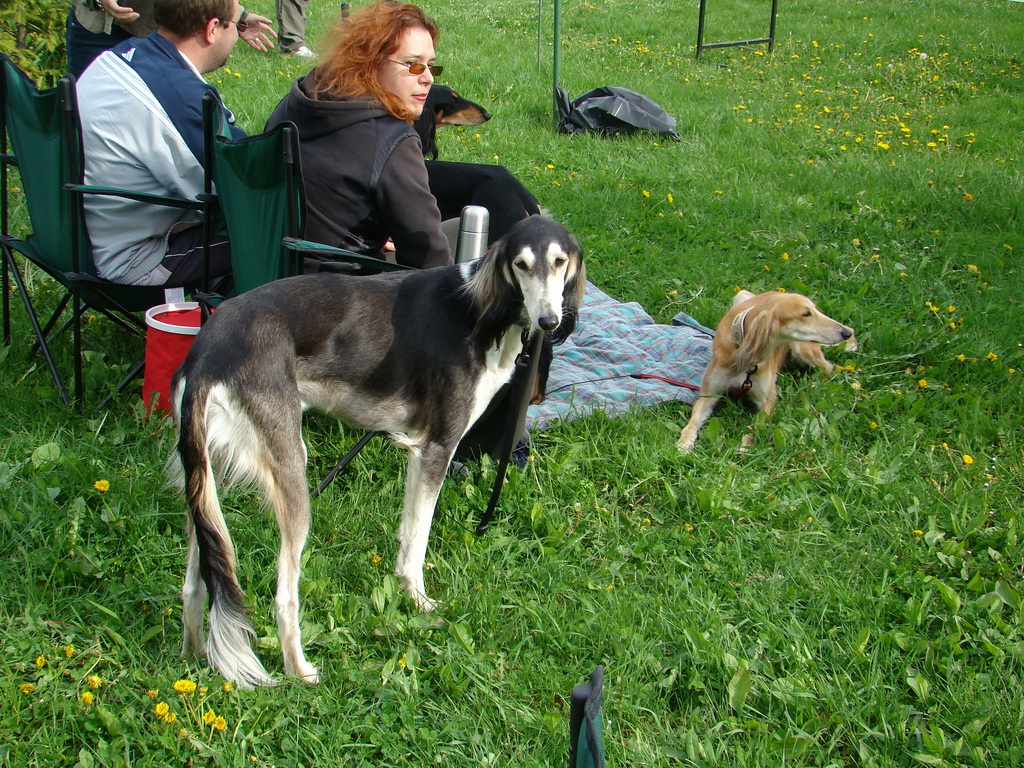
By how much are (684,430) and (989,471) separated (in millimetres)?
1173

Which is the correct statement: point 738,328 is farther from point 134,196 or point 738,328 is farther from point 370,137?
point 134,196

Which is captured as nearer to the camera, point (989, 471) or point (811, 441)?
point (989, 471)

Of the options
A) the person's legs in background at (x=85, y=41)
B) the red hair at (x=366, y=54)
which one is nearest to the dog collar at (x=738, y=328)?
the red hair at (x=366, y=54)

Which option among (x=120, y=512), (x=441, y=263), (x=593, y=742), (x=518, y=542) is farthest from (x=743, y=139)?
(x=593, y=742)

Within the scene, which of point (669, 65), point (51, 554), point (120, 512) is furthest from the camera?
point (669, 65)

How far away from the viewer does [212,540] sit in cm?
189

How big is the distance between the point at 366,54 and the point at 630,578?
2100mm

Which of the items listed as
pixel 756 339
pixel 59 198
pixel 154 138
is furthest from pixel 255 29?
pixel 756 339

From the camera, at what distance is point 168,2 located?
2.96 metres

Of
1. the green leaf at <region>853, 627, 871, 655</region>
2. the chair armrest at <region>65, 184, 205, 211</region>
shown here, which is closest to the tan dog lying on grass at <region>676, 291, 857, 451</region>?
Result: the green leaf at <region>853, 627, 871, 655</region>

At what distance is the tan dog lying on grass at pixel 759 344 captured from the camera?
3645 mm

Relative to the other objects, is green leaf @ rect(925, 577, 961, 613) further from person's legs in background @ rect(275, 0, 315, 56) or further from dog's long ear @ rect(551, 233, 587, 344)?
person's legs in background @ rect(275, 0, 315, 56)

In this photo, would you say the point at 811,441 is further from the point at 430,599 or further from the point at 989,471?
the point at 430,599

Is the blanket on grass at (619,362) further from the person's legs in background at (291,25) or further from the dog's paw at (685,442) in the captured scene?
the person's legs in background at (291,25)
